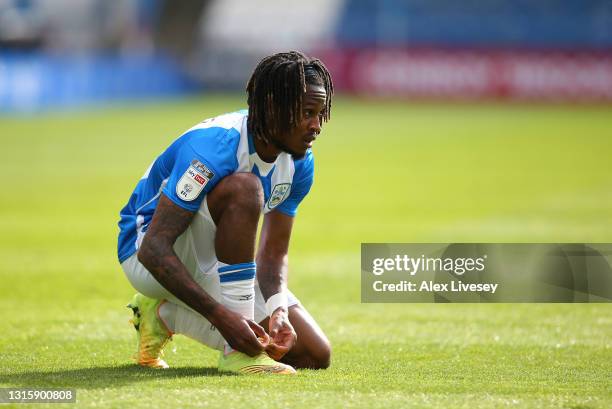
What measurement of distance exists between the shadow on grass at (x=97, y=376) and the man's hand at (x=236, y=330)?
201 mm

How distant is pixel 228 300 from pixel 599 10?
40.9 m

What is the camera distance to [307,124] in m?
5.59

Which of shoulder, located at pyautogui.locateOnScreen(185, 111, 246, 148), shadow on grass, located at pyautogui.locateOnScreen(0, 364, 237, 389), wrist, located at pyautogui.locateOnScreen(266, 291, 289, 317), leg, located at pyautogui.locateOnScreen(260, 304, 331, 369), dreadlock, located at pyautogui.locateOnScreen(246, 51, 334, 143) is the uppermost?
dreadlock, located at pyautogui.locateOnScreen(246, 51, 334, 143)

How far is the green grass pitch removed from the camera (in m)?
5.30

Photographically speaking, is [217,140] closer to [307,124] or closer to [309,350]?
[307,124]

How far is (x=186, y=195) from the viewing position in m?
5.44

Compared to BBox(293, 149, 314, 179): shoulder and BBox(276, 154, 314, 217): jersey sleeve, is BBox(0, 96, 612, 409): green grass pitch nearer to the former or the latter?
BBox(276, 154, 314, 217): jersey sleeve

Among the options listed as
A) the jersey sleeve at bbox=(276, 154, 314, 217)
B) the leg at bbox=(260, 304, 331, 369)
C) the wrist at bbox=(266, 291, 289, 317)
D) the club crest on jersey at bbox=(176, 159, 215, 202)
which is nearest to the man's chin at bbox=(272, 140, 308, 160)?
the jersey sleeve at bbox=(276, 154, 314, 217)

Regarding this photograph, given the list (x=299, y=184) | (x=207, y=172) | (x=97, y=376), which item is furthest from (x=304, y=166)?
(x=97, y=376)

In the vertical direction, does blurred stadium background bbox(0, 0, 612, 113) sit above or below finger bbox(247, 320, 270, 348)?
above

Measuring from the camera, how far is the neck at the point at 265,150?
5676 millimetres

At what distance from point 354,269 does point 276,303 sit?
13.6ft

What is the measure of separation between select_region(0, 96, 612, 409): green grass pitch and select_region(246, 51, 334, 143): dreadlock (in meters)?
1.33

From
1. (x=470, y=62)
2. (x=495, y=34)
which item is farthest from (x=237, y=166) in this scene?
(x=495, y=34)
